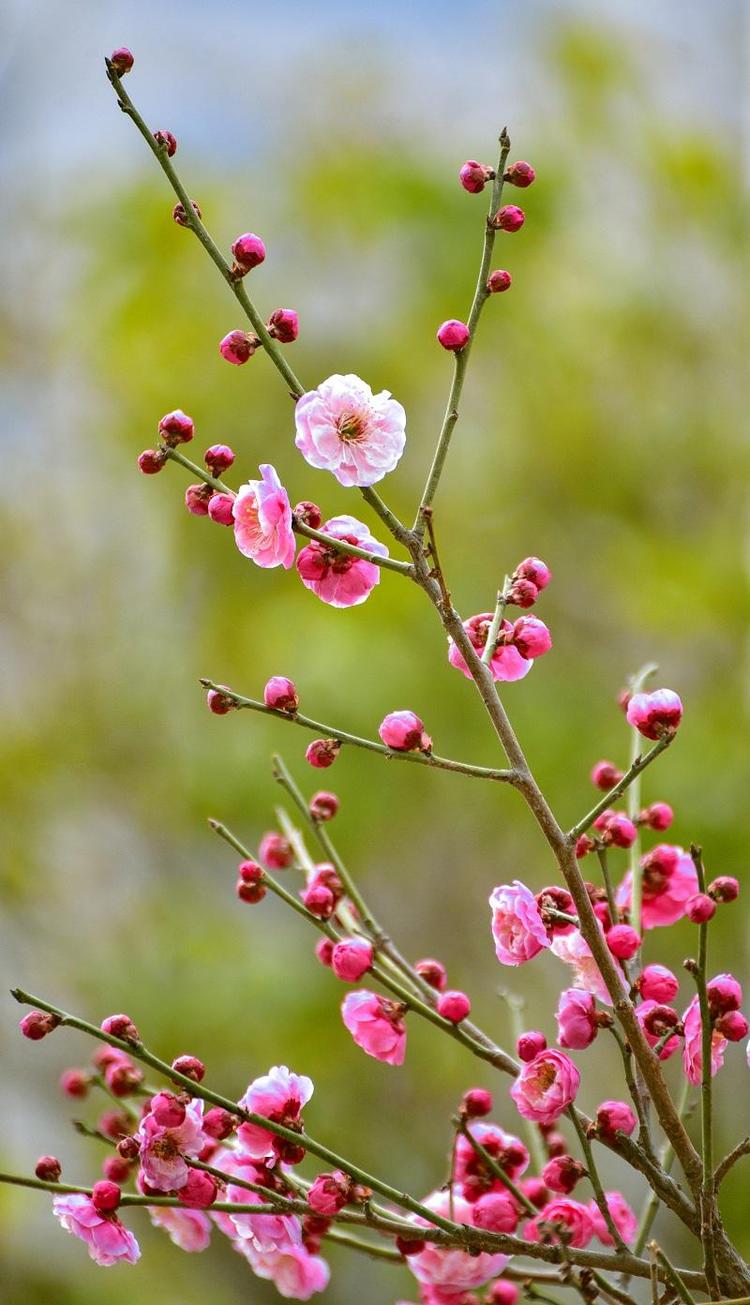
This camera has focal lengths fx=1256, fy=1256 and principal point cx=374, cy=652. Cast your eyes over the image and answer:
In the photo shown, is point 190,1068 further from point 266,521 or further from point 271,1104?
point 266,521

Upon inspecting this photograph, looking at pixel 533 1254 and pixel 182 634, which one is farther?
pixel 182 634

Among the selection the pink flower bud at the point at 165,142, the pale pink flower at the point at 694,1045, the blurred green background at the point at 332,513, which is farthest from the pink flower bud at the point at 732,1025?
the blurred green background at the point at 332,513

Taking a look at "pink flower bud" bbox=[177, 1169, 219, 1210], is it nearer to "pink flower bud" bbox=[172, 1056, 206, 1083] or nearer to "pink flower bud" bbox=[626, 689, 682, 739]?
"pink flower bud" bbox=[172, 1056, 206, 1083]

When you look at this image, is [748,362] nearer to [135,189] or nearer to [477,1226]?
[135,189]

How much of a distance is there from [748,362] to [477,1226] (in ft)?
7.18

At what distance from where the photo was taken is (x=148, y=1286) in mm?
2127

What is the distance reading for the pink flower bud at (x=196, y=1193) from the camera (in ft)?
1.39

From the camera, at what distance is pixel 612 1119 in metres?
0.44

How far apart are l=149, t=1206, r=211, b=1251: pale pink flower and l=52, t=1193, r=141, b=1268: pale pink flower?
43mm

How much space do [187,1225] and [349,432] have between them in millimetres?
313

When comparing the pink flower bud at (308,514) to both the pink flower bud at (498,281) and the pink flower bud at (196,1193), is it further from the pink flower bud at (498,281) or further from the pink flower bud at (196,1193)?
the pink flower bud at (196,1193)

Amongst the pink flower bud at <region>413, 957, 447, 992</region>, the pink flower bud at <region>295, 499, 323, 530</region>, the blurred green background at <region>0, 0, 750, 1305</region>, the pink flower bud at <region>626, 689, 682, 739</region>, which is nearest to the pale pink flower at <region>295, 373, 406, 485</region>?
the pink flower bud at <region>295, 499, 323, 530</region>

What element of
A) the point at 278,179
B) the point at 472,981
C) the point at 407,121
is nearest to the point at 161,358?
the point at 278,179

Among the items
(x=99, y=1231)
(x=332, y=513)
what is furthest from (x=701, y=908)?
(x=332, y=513)
